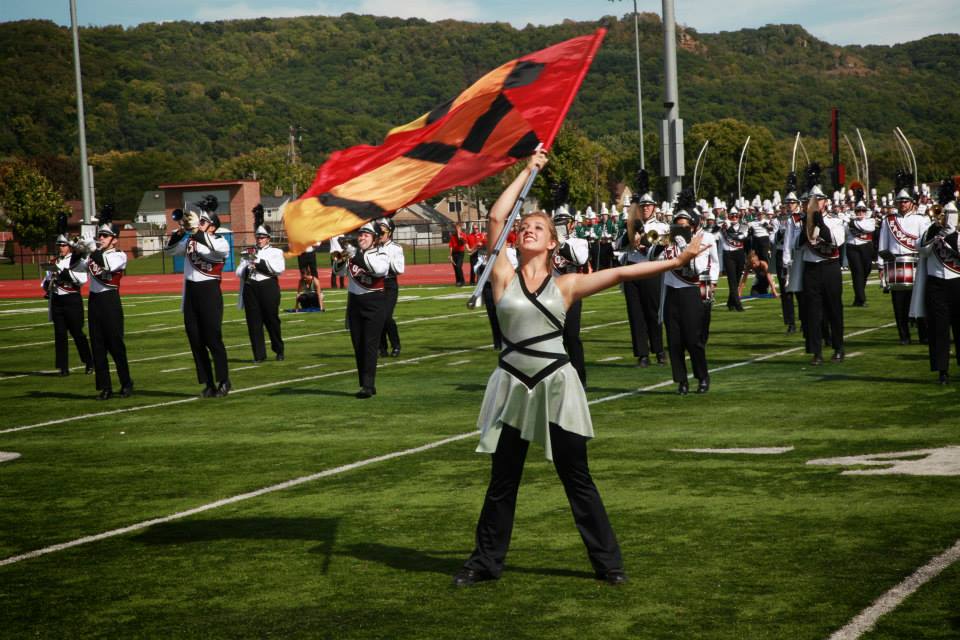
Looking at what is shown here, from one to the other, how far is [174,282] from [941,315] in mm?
38126

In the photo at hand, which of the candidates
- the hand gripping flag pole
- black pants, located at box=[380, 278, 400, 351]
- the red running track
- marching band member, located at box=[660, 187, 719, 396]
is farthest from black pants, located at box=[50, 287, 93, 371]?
the red running track

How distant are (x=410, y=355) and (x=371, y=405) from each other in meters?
5.24

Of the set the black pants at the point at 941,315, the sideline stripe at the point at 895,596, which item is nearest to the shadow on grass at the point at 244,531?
the sideline stripe at the point at 895,596

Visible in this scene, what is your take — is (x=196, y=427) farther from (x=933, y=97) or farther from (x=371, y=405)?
(x=933, y=97)

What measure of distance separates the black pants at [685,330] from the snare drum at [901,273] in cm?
429

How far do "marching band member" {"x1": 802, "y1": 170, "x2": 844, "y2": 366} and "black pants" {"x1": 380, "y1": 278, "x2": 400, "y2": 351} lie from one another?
473 centimetres

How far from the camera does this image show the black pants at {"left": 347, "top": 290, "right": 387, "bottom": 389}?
45.8 ft

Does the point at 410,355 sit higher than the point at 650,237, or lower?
lower

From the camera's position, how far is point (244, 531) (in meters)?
7.78

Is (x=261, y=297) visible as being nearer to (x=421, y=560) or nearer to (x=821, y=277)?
(x=821, y=277)

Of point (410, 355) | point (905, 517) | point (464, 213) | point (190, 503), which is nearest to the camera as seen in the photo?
point (905, 517)

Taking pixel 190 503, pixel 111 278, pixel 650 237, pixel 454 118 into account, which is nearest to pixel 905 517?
pixel 454 118

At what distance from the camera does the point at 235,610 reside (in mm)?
6102

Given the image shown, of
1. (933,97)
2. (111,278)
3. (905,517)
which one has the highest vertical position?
(933,97)
